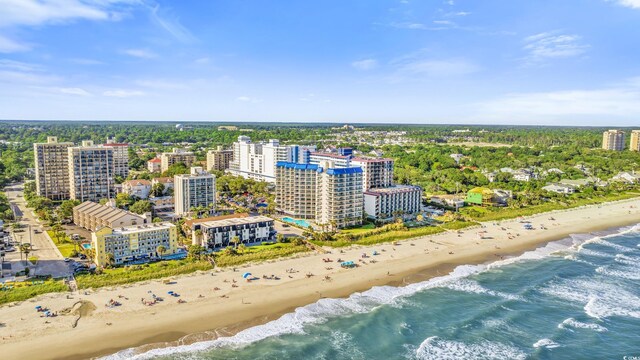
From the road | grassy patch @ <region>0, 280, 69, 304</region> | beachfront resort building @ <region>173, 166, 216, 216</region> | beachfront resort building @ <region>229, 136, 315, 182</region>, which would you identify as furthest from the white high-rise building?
grassy patch @ <region>0, 280, 69, 304</region>

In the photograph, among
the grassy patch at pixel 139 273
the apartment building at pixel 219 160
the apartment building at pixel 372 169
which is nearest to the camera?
the grassy patch at pixel 139 273

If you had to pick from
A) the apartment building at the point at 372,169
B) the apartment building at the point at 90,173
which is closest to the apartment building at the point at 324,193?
the apartment building at the point at 372,169

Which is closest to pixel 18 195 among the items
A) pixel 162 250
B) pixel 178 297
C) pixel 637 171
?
pixel 162 250

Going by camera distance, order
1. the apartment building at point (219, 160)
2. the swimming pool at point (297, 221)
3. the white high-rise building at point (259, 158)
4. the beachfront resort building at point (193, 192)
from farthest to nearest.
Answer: the apartment building at point (219, 160) → the white high-rise building at point (259, 158) → the beachfront resort building at point (193, 192) → the swimming pool at point (297, 221)

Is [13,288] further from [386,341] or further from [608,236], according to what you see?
[608,236]

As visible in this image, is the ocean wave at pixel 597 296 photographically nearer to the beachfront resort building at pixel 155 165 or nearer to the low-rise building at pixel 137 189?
the low-rise building at pixel 137 189

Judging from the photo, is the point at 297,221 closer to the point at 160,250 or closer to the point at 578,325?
the point at 160,250
